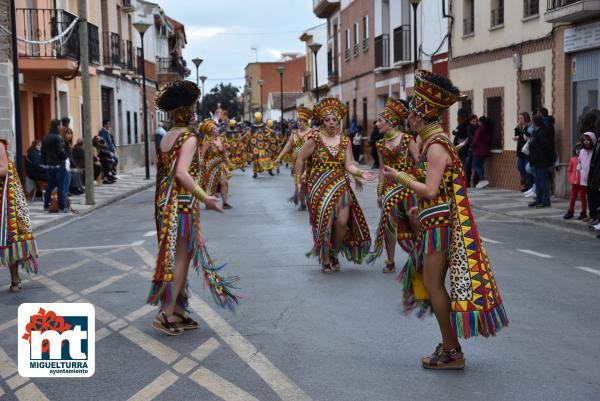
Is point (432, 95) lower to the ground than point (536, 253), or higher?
higher

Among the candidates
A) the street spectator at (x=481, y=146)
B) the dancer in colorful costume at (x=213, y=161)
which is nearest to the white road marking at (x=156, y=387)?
the dancer in colorful costume at (x=213, y=161)

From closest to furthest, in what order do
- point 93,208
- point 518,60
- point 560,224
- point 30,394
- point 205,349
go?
point 30,394 → point 205,349 → point 560,224 → point 93,208 → point 518,60

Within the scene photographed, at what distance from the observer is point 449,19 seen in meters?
26.5

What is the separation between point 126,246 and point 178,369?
686 centimetres

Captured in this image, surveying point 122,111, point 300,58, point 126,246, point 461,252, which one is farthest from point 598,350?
point 300,58

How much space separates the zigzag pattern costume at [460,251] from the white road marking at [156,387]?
1.72 meters

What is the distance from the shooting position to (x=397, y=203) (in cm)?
918

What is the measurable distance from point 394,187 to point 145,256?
3567 mm

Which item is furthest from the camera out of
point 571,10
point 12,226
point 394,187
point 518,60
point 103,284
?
point 518,60

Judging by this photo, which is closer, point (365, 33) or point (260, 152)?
point (260, 152)

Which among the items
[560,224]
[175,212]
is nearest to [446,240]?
[175,212]

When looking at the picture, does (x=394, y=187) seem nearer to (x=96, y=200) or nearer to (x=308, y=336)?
(x=308, y=336)

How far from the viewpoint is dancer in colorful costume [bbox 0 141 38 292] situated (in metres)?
8.77

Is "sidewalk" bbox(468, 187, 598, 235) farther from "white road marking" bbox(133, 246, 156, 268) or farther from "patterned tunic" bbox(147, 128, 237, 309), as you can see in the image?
"patterned tunic" bbox(147, 128, 237, 309)
